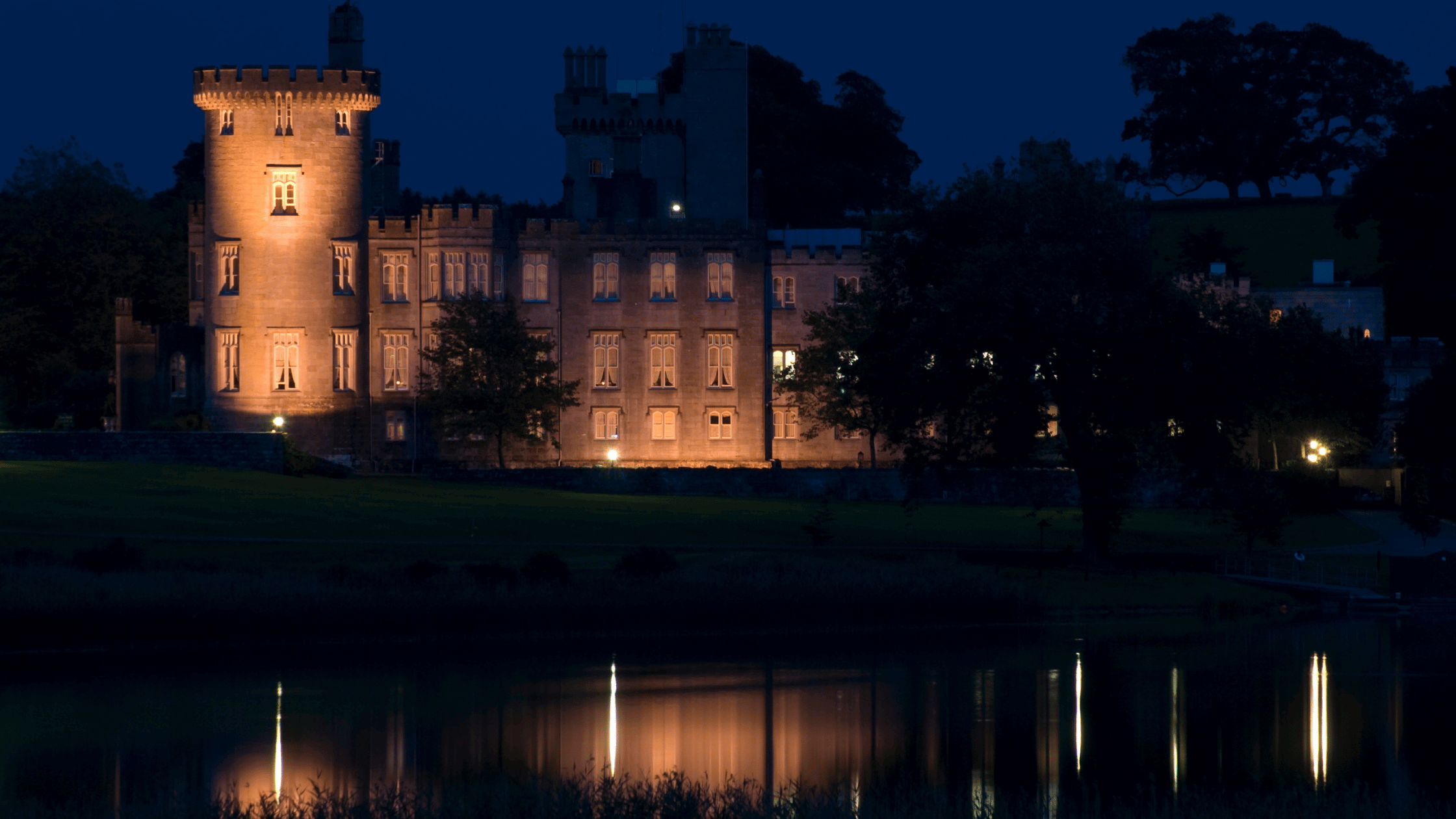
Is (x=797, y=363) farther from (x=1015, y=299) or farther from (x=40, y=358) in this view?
(x=40, y=358)

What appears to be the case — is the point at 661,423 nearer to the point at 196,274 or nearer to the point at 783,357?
the point at 783,357

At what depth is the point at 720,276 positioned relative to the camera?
251ft

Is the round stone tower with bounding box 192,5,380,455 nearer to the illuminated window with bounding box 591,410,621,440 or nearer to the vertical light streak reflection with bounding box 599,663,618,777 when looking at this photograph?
the illuminated window with bounding box 591,410,621,440

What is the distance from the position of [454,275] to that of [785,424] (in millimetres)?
14379

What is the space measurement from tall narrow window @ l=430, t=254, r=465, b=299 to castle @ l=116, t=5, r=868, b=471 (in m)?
0.07

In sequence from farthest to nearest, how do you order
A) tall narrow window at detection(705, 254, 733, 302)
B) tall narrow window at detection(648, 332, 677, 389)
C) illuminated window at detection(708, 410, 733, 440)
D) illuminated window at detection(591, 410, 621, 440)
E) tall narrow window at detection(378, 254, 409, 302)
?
tall narrow window at detection(705, 254, 733, 302), tall narrow window at detection(648, 332, 677, 389), illuminated window at detection(708, 410, 733, 440), illuminated window at detection(591, 410, 621, 440), tall narrow window at detection(378, 254, 409, 302)

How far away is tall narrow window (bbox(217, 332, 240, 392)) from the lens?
238ft

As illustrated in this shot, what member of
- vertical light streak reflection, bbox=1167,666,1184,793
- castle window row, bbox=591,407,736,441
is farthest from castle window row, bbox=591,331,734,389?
vertical light streak reflection, bbox=1167,666,1184,793

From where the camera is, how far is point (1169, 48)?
11456 centimetres

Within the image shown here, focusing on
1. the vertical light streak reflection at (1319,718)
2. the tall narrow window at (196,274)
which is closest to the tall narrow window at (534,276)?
the tall narrow window at (196,274)

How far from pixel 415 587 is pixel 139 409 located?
127 feet

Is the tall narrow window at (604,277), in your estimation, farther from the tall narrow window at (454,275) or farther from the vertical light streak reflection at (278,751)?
the vertical light streak reflection at (278,751)

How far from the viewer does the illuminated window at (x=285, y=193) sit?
72688 mm

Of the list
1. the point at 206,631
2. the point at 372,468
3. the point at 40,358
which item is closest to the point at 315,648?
the point at 206,631
